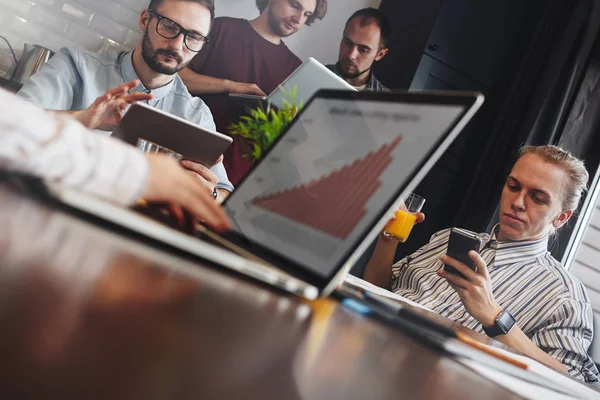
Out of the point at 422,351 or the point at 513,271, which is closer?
the point at 422,351

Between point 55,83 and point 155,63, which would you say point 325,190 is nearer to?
point 55,83

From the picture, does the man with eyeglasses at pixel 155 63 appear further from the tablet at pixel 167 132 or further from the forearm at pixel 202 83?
the tablet at pixel 167 132

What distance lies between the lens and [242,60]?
306 cm

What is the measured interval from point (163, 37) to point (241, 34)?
40 centimetres

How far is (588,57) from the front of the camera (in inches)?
126

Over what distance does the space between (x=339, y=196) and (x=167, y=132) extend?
0.68 metres

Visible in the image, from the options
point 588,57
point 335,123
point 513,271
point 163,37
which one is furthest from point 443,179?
point 335,123

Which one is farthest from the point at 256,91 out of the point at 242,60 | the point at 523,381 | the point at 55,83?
the point at 523,381

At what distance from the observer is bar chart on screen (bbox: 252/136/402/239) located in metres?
0.69

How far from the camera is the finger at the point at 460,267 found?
1642 millimetres

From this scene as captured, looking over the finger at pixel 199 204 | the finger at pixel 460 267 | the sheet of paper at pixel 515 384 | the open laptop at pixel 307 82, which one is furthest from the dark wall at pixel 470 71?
the finger at pixel 199 204

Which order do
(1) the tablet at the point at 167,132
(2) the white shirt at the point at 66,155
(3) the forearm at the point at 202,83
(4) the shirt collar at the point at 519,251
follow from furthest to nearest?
(3) the forearm at the point at 202,83 < (4) the shirt collar at the point at 519,251 < (1) the tablet at the point at 167,132 < (2) the white shirt at the point at 66,155

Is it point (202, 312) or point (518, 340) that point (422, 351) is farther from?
point (518, 340)

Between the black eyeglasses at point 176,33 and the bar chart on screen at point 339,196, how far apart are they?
228 cm
